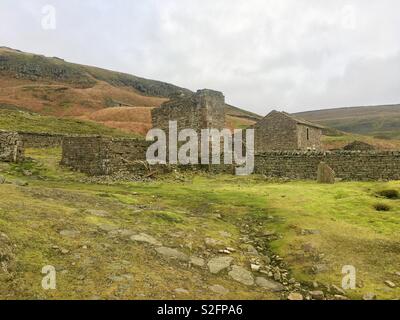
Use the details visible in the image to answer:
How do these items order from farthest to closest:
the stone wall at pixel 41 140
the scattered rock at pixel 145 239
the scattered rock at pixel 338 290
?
1. the stone wall at pixel 41 140
2. the scattered rock at pixel 145 239
3. the scattered rock at pixel 338 290

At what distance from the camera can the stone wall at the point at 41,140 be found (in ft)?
119

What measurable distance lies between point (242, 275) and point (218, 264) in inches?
24.1

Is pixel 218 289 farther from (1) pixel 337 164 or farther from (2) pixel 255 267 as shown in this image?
(1) pixel 337 164

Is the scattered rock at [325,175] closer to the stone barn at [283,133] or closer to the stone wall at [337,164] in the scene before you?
the stone wall at [337,164]

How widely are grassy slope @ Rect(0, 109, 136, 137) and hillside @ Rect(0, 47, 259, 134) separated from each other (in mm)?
6862

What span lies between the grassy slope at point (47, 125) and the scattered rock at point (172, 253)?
38148 millimetres

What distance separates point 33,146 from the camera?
36406mm

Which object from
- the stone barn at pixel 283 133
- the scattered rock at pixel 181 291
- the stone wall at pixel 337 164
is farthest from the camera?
the stone barn at pixel 283 133

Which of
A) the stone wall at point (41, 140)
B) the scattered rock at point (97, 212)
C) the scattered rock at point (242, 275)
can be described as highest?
the stone wall at point (41, 140)

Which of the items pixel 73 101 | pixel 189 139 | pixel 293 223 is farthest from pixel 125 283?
pixel 73 101

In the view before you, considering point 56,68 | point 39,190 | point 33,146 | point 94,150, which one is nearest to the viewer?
point 39,190

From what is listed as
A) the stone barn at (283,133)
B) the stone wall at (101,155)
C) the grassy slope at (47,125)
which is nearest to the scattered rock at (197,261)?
the stone wall at (101,155)
